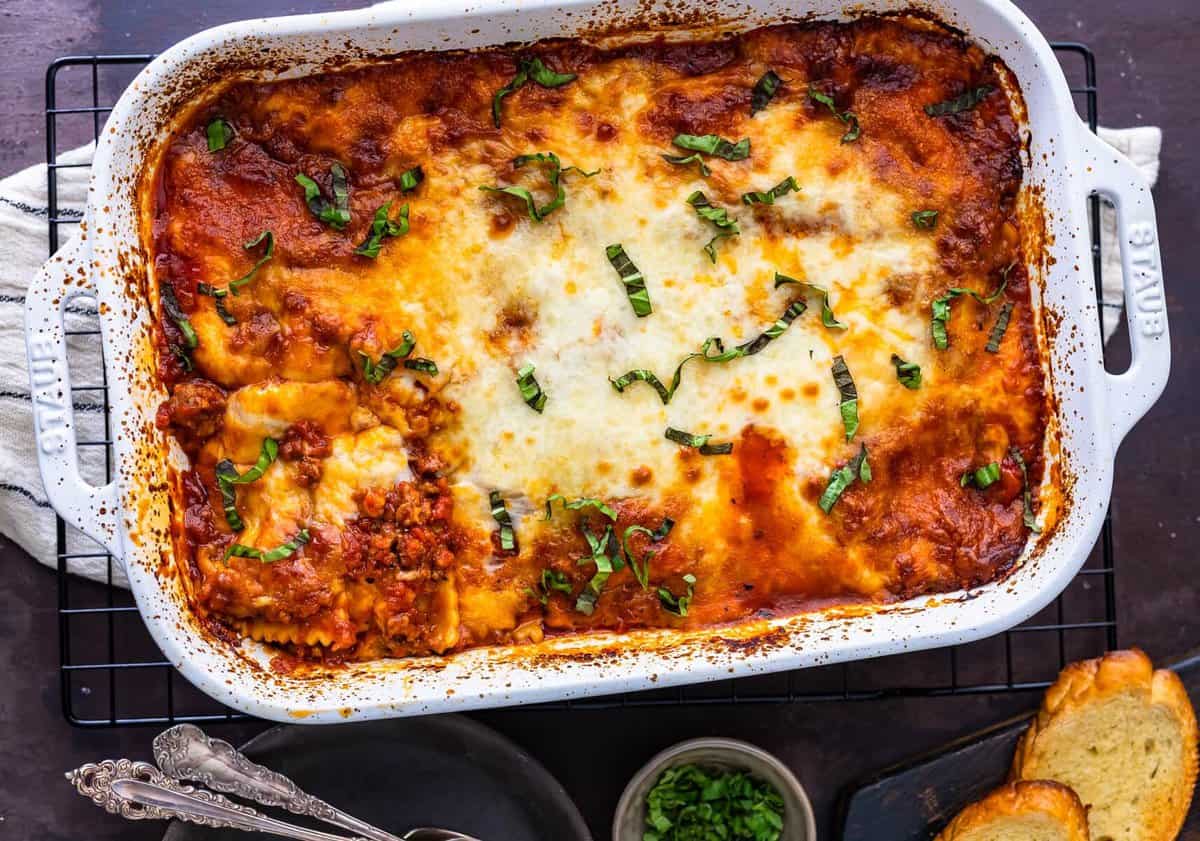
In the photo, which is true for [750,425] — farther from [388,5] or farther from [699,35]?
[388,5]

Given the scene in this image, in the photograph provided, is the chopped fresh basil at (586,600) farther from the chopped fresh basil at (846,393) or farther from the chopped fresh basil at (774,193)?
the chopped fresh basil at (774,193)

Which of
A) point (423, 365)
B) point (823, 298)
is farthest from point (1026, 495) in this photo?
point (423, 365)

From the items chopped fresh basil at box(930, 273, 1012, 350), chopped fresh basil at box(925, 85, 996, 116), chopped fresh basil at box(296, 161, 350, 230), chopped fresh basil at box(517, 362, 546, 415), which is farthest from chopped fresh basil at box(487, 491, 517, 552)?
chopped fresh basil at box(925, 85, 996, 116)

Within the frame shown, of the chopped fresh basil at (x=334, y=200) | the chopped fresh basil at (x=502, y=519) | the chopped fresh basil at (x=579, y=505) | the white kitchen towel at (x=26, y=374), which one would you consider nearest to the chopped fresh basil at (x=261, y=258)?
the chopped fresh basil at (x=334, y=200)

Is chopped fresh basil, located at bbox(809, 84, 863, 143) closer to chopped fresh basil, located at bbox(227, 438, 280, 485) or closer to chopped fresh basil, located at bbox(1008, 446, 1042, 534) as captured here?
chopped fresh basil, located at bbox(1008, 446, 1042, 534)

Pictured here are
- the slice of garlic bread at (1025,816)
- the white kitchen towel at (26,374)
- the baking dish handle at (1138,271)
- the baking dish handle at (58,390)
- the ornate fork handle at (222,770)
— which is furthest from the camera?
the white kitchen towel at (26,374)

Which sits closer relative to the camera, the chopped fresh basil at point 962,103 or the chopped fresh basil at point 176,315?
the chopped fresh basil at point 176,315
